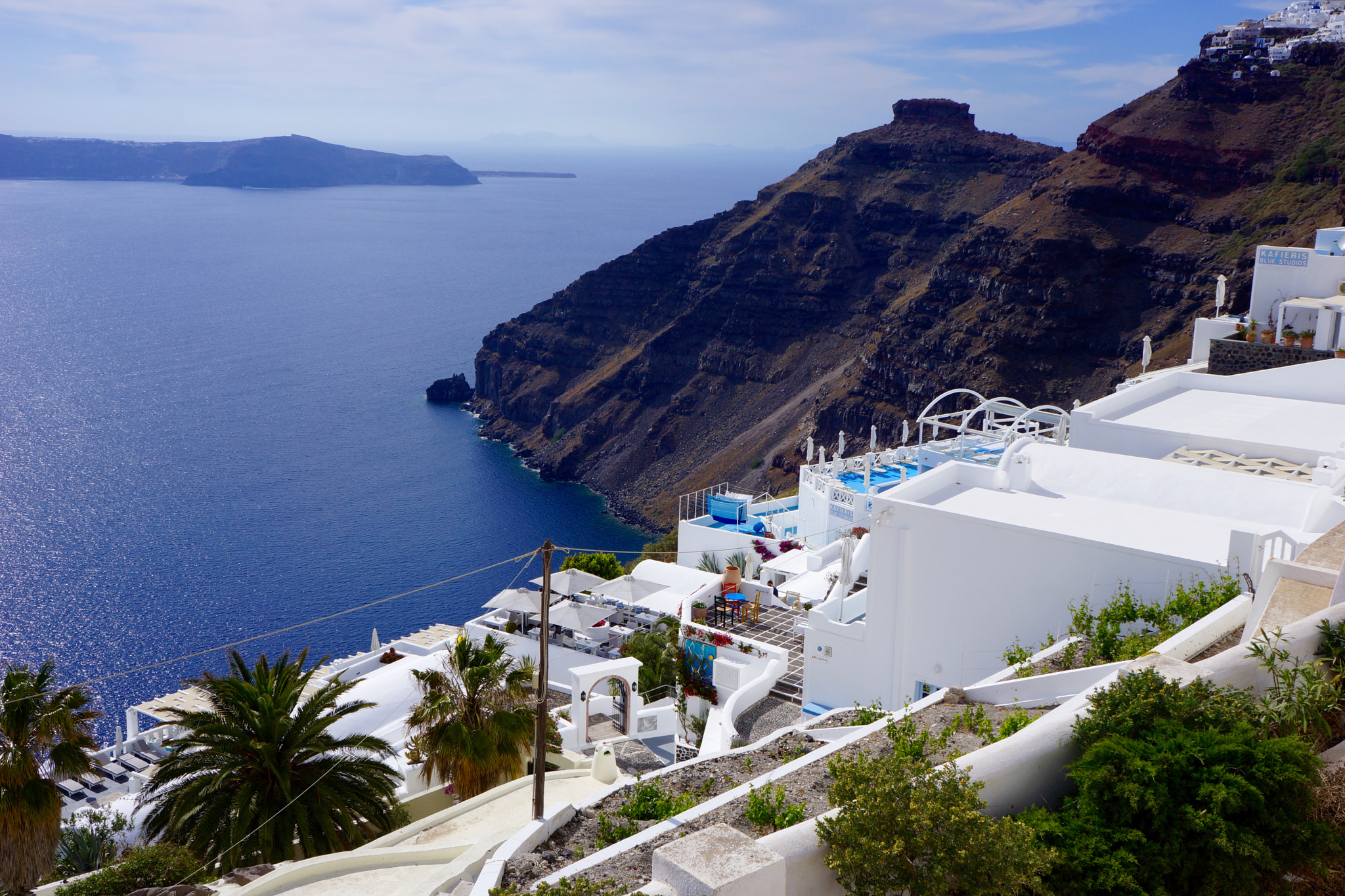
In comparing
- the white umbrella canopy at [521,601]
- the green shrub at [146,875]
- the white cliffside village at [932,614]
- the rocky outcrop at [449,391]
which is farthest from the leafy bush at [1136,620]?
the rocky outcrop at [449,391]

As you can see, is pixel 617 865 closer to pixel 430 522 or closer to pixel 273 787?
pixel 273 787

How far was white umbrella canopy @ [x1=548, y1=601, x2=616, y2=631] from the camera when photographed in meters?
27.2

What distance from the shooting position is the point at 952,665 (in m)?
17.7

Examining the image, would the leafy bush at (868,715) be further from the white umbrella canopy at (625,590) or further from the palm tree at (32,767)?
the white umbrella canopy at (625,590)

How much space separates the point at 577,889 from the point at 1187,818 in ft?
16.5

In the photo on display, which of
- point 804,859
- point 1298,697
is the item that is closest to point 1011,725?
point 1298,697

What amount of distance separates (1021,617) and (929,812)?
9564 mm

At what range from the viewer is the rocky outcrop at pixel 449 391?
458ft

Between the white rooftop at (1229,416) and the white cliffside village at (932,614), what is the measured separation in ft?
0.24

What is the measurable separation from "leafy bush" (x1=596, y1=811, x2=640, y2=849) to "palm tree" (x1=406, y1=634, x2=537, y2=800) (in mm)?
7369

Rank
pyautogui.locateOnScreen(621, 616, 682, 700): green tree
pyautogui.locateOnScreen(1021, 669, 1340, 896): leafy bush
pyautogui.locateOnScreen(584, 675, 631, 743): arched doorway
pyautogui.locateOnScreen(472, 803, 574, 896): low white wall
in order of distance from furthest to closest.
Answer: pyautogui.locateOnScreen(621, 616, 682, 700): green tree < pyautogui.locateOnScreen(584, 675, 631, 743): arched doorway < pyautogui.locateOnScreen(472, 803, 574, 896): low white wall < pyautogui.locateOnScreen(1021, 669, 1340, 896): leafy bush

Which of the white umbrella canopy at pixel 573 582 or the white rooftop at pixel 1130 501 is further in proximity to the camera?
the white umbrella canopy at pixel 573 582

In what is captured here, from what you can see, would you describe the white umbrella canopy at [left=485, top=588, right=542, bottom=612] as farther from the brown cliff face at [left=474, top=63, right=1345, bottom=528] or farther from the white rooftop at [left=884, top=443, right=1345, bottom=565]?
the brown cliff face at [left=474, top=63, right=1345, bottom=528]

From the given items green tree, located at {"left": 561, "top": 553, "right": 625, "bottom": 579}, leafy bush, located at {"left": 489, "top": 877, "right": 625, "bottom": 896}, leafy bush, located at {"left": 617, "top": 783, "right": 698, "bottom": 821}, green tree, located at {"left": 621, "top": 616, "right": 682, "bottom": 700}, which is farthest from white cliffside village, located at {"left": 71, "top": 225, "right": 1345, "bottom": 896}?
green tree, located at {"left": 561, "top": 553, "right": 625, "bottom": 579}
